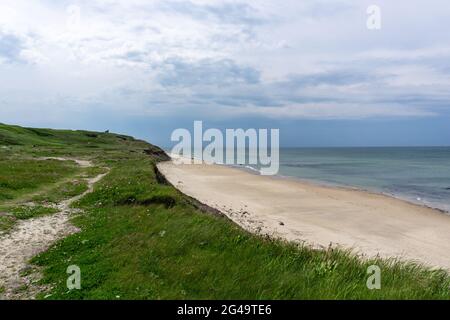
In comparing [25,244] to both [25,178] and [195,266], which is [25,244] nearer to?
[195,266]

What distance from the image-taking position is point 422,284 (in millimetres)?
10172

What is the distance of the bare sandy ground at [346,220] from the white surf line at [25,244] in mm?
9750

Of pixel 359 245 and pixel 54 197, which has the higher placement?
pixel 54 197

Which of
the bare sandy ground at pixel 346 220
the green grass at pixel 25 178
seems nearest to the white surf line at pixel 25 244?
the green grass at pixel 25 178

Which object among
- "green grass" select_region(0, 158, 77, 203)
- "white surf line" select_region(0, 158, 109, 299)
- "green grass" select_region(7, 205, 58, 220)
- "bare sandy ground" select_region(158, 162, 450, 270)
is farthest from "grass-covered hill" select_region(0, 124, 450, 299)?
"green grass" select_region(0, 158, 77, 203)

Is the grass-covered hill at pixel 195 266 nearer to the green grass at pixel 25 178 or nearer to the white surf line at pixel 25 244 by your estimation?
the white surf line at pixel 25 244

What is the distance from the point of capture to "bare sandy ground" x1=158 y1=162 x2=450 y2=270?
2219cm

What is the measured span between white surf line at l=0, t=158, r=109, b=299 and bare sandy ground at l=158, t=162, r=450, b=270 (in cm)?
975

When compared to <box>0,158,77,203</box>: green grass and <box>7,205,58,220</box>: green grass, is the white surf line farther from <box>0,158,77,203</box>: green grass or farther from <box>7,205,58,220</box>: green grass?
<box>0,158,77,203</box>: green grass

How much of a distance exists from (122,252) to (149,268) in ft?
6.19

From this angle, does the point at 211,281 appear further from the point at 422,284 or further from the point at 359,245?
the point at 359,245

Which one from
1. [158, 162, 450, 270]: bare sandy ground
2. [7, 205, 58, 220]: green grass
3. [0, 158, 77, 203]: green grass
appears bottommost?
[158, 162, 450, 270]: bare sandy ground

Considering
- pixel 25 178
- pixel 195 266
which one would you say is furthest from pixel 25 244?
pixel 25 178
